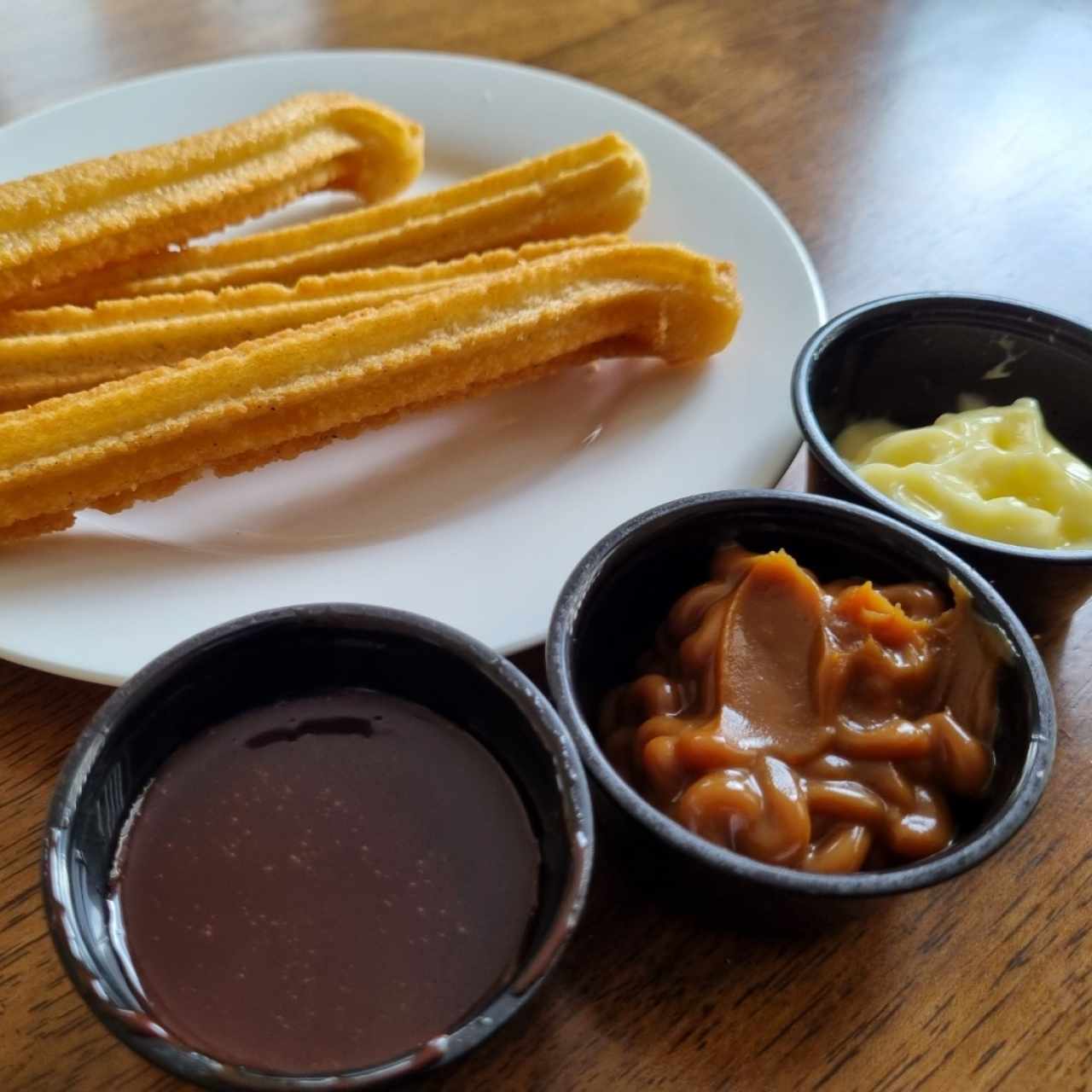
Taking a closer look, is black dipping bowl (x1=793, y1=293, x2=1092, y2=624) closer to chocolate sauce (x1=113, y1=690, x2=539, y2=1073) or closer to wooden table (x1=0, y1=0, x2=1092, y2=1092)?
wooden table (x1=0, y1=0, x2=1092, y2=1092)

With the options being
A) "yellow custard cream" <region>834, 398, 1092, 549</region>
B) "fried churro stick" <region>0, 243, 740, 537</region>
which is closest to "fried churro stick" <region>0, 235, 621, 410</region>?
"fried churro stick" <region>0, 243, 740, 537</region>

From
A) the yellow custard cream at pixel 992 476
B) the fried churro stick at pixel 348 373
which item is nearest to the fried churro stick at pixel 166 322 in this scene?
the fried churro stick at pixel 348 373

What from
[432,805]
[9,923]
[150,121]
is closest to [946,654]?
[432,805]

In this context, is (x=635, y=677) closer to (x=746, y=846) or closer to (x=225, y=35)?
(x=746, y=846)

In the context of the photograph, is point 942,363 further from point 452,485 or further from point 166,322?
point 166,322

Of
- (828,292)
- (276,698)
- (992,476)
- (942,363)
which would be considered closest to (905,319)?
(942,363)
